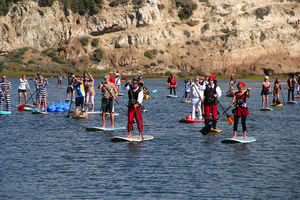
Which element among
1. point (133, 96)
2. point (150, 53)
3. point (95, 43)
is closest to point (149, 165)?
point (133, 96)

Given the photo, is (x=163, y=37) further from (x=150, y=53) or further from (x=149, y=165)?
(x=149, y=165)

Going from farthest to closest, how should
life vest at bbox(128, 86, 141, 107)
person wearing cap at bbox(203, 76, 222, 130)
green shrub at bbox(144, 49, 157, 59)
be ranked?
green shrub at bbox(144, 49, 157, 59) < person wearing cap at bbox(203, 76, 222, 130) < life vest at bbox(128, 86, 141, 107)

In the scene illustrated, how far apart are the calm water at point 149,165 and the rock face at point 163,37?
78823 millimetres

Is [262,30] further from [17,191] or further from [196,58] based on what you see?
[17,191]

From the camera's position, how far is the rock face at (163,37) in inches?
3939

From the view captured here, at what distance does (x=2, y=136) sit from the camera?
1855cm

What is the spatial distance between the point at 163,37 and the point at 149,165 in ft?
301

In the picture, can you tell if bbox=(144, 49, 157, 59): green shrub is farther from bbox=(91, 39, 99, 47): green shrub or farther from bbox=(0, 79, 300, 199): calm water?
bbox=(0, 79, 300, 199): calm water

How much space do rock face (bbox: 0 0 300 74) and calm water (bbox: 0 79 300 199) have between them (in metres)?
78.8

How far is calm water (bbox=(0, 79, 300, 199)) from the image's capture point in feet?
35.4

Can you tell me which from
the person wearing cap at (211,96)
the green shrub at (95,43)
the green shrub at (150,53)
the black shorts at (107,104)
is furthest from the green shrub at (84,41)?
the person wearing cap at (211,96)

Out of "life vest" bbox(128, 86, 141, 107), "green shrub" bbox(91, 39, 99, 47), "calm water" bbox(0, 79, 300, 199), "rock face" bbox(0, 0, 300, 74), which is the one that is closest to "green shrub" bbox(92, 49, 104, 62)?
"rock face" bbox(0, 0, 300, 74)

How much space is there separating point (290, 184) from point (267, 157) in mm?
3235

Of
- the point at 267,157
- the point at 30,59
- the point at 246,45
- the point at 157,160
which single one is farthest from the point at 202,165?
the point at 246,45
